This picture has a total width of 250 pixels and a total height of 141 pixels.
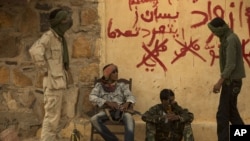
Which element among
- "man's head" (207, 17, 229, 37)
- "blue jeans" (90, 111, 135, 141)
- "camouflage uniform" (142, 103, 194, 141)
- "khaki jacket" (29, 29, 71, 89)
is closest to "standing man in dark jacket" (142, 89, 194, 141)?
"camouflage uniform" (142, 103, 194, 141)

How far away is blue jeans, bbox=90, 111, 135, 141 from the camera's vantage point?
7.41 m

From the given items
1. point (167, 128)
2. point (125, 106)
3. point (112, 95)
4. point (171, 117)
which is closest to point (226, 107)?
point (171, 117)

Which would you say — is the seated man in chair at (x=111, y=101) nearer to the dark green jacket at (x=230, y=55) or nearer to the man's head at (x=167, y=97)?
the man's head at (x=167, y=97)

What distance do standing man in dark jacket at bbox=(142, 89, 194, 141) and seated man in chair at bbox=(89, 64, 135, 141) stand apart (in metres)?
0.25

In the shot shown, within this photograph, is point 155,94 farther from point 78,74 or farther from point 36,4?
point 36,4

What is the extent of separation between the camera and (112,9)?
844cm

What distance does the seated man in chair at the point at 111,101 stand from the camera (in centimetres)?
750

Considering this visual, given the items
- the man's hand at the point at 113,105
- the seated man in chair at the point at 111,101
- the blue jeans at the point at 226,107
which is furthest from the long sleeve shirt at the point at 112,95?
the blue jeans at the point at 226,107

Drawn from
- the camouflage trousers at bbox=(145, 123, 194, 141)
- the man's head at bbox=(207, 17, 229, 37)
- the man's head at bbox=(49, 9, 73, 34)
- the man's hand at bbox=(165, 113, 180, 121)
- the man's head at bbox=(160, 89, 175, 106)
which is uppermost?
the man's head at bbox=(49, 9, 73, 34)

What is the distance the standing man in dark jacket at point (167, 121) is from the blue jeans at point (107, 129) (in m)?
0.20

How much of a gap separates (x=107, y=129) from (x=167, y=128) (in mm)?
780

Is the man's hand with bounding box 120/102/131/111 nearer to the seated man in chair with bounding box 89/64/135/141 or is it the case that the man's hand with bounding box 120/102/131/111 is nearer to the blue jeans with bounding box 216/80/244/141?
the seated man in chair with bounding box 89/64/135/141

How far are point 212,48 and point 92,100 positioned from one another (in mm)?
1864

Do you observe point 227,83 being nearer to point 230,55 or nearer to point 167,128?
point 230,55
